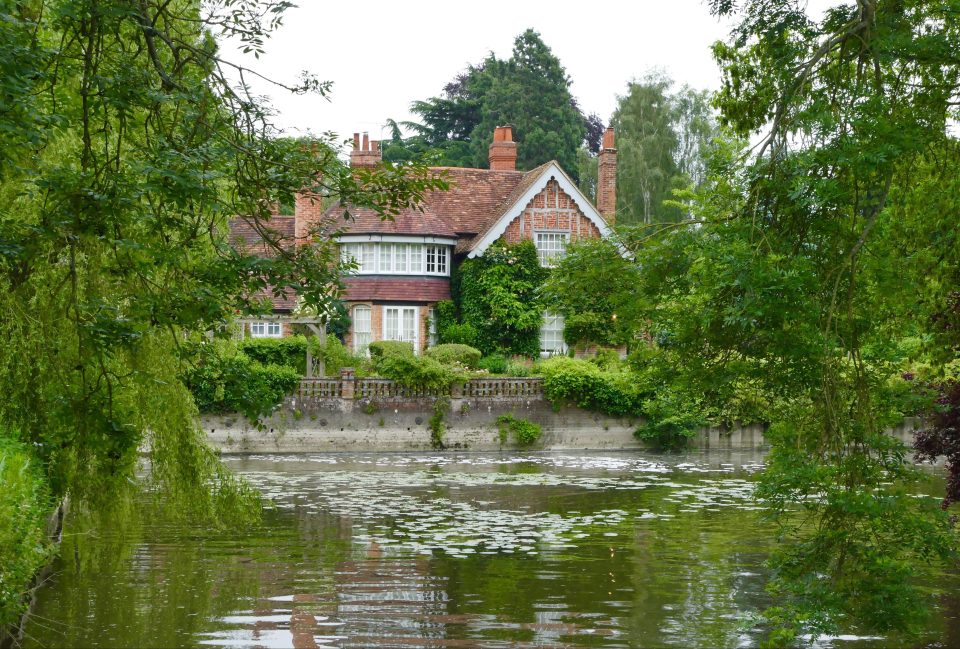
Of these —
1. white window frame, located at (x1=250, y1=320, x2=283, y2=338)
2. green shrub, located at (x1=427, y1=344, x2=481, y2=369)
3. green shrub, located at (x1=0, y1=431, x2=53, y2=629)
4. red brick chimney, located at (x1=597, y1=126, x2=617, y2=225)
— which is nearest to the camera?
green shrub, located at (x1=0, y1=431, x2=53, y2=629)

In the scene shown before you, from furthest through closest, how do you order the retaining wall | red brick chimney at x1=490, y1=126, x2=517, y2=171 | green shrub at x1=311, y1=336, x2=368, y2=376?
red brick chimney at x1=490, y1=126, x2=517, y2=171 → green shrub at x1=311, y1=336, x2=368, y2=376 → the retaining wall

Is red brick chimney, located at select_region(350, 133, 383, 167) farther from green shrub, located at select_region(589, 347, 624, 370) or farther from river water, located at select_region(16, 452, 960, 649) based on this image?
river water, located at select_region(16, 452, 960, 649)

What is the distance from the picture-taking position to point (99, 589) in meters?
12.7

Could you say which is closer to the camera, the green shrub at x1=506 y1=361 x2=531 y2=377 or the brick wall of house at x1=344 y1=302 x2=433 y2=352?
the green shrub at x1=506 y1=361 x2=531 y2=377

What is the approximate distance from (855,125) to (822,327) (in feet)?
4.96

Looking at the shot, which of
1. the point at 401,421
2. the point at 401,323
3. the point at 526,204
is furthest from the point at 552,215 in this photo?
the point at 401,421

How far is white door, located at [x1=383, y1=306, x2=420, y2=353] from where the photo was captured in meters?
38.4

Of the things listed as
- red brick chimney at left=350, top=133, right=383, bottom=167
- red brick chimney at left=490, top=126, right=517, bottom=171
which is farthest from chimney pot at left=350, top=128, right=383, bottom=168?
red brick chimney at left=490, top=126, right=517, bottom=171

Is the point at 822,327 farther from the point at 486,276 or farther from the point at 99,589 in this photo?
the point at 486,276

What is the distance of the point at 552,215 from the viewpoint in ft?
129

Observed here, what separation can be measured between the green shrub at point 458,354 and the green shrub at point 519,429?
8.57 feet

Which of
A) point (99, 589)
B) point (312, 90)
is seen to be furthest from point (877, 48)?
point (99, 589)

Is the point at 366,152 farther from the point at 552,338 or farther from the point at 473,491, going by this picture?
the point at 473,491

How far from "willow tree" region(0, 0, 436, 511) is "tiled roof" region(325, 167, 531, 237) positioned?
26.6 metres
